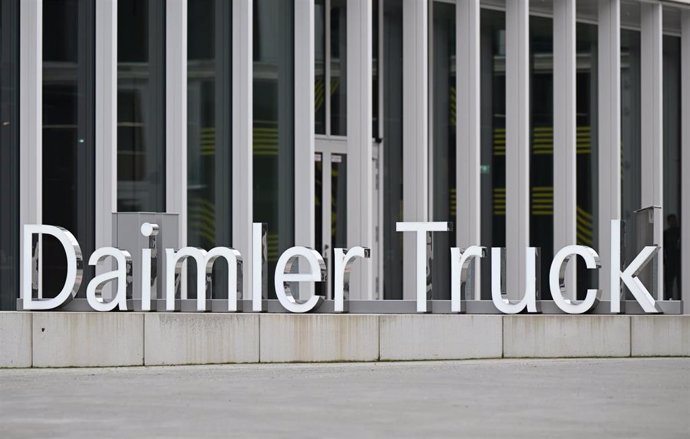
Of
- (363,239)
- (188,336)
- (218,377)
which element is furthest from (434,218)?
(218,377)

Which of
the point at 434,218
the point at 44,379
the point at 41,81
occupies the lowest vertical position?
the point at 44,379

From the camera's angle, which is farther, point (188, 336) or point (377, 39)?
point (377, 39)

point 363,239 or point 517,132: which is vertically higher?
point 517,132

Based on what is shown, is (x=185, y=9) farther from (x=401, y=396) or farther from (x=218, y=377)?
(x=401, y=396)

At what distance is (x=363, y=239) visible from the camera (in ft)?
80.5

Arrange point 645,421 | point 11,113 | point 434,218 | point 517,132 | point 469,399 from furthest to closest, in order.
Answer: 1. point 434,218
2. point 517,132
3. point 11,113
4. point 469,399
5. point 645,421

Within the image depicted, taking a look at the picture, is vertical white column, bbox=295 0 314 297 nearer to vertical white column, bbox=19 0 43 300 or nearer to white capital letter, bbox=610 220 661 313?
vertical white column, bbox=19 0 43 300

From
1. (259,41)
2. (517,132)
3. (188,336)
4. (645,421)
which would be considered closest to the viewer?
(645,421)

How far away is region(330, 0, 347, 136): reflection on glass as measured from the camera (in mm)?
26656

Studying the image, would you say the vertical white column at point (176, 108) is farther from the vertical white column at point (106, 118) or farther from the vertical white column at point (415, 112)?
the vertical white column at point (415, 112)

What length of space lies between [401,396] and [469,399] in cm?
64

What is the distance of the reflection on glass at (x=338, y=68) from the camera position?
2666 centimetres

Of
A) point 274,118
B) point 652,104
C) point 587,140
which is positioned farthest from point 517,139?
point 274,118

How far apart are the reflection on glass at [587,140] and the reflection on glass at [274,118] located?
7671mm
